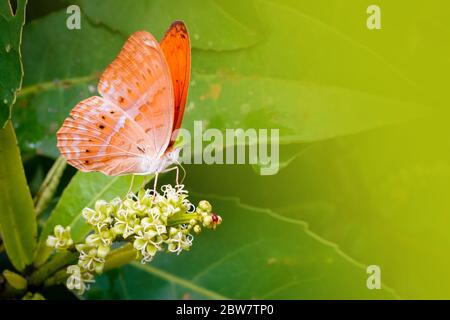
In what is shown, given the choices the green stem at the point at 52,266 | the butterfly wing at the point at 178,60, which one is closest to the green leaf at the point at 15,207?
the green stem at the point at 52,266

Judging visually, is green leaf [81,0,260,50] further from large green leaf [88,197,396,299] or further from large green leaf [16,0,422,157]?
large green leaf [88,197,396,299]

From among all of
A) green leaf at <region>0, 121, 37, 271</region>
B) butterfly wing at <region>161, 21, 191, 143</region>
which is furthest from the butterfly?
green leaf at <region>0, 121, 37, 271</region>

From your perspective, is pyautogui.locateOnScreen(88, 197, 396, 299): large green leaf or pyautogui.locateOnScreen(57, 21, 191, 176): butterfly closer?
pyautogui.locateOnScreen(57, 21, 191, 176): butterfly

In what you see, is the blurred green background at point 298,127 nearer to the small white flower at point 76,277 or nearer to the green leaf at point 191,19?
the green leaf at point 191,19
